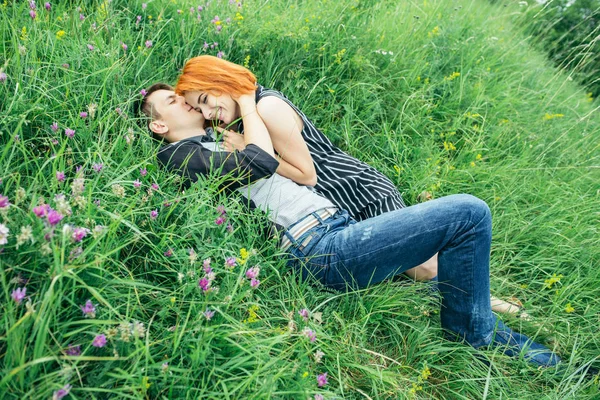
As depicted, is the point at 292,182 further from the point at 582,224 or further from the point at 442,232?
the point at 582,224

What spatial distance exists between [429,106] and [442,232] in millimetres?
1554

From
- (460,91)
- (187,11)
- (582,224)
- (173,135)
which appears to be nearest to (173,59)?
(187,11)

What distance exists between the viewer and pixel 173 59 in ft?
9.39

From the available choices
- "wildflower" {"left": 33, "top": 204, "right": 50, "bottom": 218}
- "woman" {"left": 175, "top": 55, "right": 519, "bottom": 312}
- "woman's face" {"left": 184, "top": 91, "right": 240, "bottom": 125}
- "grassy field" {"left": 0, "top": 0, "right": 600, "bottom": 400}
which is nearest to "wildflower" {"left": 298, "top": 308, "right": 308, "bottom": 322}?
"grassy field" {"left": 0, "top": 0, "right": 600, "bottom": 400}

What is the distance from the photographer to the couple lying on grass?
2.04 meters

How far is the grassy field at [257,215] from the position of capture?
1389 mm

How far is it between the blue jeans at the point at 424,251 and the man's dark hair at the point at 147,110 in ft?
3.33

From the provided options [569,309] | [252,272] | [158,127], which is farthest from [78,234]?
[569,309]

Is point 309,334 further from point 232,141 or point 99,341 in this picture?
point 232,141

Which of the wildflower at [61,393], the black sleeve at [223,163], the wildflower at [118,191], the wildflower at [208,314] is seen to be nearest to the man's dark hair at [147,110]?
the black sleeve at [223,163]

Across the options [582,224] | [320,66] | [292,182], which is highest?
[582,224]

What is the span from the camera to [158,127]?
2350mm

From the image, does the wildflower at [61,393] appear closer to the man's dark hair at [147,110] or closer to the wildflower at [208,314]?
the wildflower at [208,314]

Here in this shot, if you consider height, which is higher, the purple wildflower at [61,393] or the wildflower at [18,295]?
the wildflower at [18,295]
